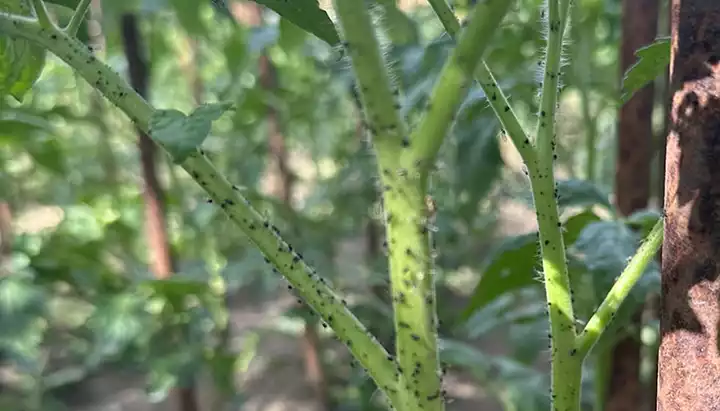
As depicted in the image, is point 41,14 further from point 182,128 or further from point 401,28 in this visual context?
point 401,28

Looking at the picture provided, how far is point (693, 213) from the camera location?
0.32 metres

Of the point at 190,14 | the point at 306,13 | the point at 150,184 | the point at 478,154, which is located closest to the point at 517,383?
the point at 478,154

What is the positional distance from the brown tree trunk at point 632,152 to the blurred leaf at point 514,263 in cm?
18

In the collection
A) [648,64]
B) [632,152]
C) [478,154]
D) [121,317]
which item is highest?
[121,317]

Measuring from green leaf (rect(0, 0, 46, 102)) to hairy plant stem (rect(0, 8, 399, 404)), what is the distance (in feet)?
0.36

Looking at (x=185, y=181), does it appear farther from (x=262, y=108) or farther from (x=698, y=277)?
(x=698, y=277)

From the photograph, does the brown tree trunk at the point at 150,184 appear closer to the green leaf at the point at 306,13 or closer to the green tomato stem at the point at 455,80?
the green leaf at the point at 306,13

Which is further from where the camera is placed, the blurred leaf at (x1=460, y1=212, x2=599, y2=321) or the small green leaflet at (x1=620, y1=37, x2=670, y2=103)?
the blurred leaf at (x1=460, y1=212, x2=599, y2=321)

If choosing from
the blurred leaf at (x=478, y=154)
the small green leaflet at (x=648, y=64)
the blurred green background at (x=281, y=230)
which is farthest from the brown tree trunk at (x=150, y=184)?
the small green leaflet at (x=648, y=64)

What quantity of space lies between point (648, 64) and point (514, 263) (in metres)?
0.23

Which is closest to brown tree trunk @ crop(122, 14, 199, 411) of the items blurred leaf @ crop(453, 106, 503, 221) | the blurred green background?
the blurred green background

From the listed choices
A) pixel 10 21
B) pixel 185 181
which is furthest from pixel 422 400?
pixel 185 181

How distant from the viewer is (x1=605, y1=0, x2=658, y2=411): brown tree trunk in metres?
0.79

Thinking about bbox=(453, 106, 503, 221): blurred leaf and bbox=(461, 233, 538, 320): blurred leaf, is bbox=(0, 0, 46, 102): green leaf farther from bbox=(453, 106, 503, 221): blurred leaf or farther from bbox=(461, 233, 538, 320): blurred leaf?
bbox=(453, 106, 503, 221): blurred leaf
